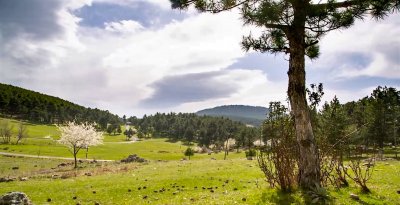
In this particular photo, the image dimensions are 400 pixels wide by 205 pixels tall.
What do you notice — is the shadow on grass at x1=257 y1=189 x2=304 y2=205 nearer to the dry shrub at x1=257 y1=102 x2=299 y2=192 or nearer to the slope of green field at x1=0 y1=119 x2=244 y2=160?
the dry shrub at x1=257 y1=102 x2=299 y2=192

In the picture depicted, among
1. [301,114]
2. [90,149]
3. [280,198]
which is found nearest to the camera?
[280,198]

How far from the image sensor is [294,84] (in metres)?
15.1

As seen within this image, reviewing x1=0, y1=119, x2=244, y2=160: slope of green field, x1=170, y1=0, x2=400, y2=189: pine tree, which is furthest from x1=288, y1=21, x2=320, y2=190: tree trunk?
x1=0, y1=119, x2=244, y2=160: slope of green field

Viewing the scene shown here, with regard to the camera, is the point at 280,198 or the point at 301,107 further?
the point at 301,107

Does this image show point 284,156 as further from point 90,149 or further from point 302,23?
point 90,149

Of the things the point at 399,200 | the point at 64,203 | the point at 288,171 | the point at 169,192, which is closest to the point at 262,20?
the point at 288,171

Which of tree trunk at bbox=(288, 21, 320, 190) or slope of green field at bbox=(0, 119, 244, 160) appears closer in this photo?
tree trunk at bbox=(288, 21, 320, 190)

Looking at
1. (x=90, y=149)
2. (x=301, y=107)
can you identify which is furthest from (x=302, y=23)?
(x=90, y=149)

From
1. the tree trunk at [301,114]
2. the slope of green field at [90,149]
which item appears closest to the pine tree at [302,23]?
the tree trunk at [301,114]

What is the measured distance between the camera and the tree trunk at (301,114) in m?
14.2

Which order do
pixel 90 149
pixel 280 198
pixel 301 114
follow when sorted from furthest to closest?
pixel 90 149 → pixel 301 114 → pixel 280 198

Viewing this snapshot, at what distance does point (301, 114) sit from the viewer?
48.2ft

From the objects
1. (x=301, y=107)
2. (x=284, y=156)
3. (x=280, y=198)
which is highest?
(x=301, y=107)

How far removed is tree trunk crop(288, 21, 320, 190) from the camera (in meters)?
14.2
